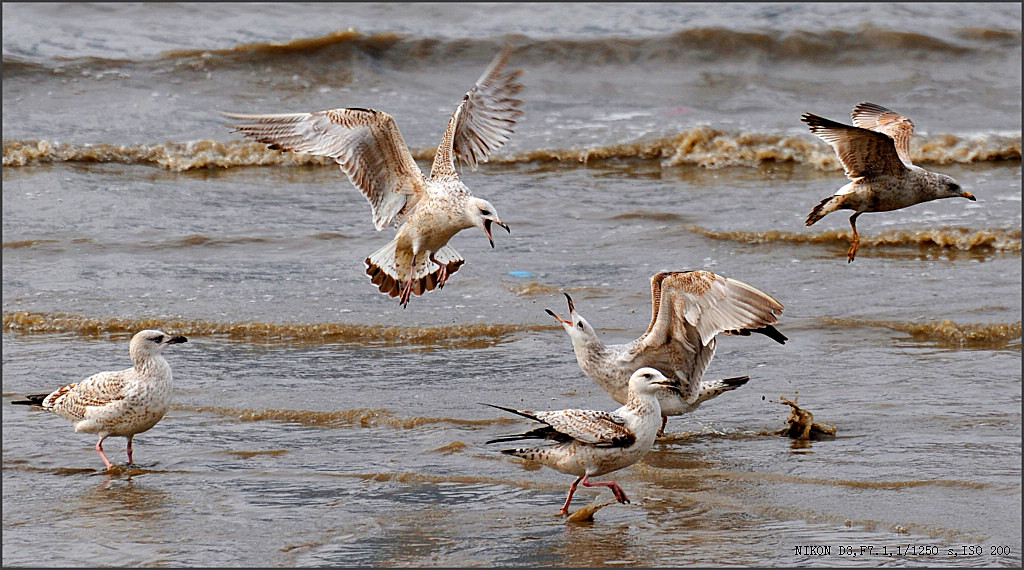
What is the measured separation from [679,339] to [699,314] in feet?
0.95

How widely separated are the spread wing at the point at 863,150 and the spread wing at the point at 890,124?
211 millimetres

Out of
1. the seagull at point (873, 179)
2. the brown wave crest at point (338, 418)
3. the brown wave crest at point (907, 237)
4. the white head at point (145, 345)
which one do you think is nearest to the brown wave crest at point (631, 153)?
the brown wave crest at point (907, 237)

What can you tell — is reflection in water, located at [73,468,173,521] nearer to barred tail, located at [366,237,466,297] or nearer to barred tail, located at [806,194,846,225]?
barred tail, located at [366,237,466,297]

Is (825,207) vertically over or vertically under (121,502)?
Answer: over

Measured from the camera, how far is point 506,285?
9.65 meters

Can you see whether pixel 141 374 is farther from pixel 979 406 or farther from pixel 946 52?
pixel 946 52

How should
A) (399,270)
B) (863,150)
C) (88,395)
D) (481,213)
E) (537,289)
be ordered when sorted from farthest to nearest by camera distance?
1. (537,289)
2. (399,270)
3. (863,150)
4. (481,213)
5. (88,395)

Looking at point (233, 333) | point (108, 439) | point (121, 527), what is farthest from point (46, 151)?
point (121, 527)

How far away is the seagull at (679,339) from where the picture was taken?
6.50 meters

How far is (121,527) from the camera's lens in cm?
528

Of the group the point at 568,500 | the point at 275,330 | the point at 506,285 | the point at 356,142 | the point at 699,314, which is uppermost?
the point at 356,142

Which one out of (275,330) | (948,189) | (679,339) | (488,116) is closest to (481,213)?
(488,116)

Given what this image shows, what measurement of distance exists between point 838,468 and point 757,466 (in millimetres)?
396

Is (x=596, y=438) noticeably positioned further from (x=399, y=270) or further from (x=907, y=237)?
(x=907, y=237)
